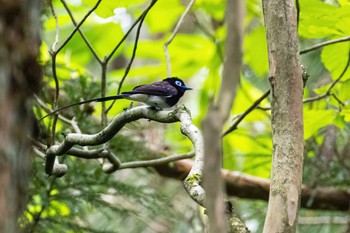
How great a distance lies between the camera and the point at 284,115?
281 centimetres

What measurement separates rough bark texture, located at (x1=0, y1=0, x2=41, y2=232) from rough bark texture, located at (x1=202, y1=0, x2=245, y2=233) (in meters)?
0.59

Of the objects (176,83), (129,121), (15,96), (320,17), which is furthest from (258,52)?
(15,96)

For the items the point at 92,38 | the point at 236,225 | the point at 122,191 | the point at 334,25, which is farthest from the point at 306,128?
the point at 92,38

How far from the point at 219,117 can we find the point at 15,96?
0.63 metres

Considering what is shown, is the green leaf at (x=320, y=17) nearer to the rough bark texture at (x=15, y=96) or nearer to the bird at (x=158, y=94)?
the bird at (x=158, y=94)

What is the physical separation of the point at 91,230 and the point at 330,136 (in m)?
1.79

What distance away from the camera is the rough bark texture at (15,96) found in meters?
1.96

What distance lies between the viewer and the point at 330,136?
5.36 metres

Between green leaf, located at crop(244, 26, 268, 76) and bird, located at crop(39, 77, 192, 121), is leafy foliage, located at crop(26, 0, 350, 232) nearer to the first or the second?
green leaf, located at crop(244, 26, 268, 76)

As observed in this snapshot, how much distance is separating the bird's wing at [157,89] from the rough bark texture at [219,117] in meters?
2.31

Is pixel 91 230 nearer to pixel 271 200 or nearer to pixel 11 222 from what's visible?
pixel 271 200

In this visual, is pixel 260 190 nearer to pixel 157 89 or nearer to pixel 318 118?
pixel 318 118

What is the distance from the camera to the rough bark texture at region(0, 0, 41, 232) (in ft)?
6.42

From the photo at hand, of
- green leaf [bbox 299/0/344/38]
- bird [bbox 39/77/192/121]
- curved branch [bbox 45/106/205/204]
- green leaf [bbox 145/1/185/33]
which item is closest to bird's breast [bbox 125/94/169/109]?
bird [bbox 39/77/192/121]
